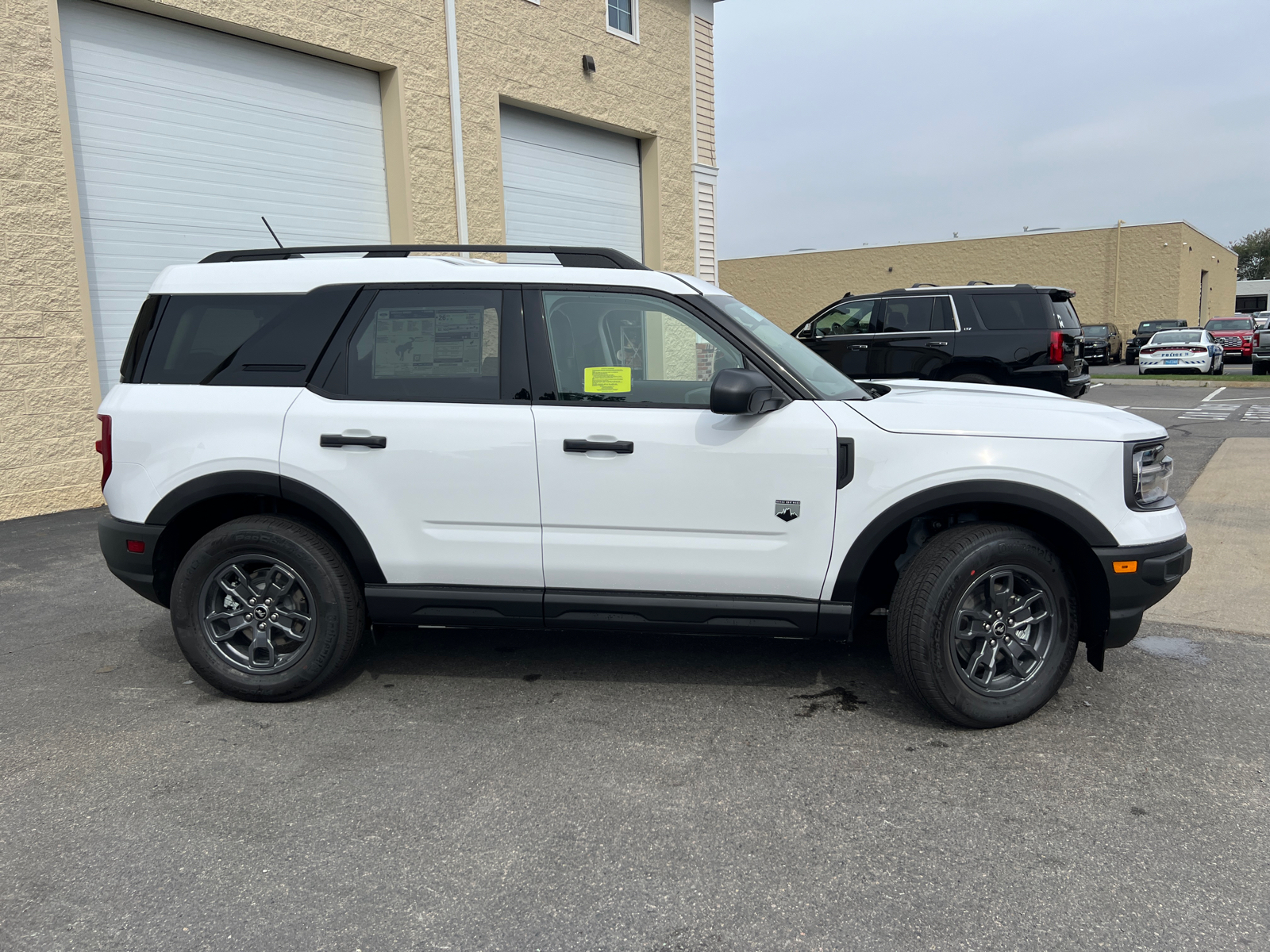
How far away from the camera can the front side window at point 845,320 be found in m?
13.2

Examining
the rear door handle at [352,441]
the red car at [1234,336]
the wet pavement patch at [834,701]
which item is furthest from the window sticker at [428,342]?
the red car at [1234,336]

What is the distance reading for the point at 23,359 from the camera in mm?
8031

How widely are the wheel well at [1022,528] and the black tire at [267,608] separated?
2215mm

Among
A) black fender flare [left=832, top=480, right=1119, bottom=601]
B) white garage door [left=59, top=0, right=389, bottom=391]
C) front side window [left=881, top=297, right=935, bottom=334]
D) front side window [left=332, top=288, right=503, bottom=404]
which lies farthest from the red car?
front side window [left=332, top=288, right=503, bottom=404]

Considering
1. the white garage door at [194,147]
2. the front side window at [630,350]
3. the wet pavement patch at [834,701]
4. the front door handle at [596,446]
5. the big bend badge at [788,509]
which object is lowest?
the wet pavement patch at [834,701]

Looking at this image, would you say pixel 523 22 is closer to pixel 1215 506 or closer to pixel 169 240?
pixel 169 240

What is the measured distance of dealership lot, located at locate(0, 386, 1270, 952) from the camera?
2.54m

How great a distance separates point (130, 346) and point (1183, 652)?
521cm

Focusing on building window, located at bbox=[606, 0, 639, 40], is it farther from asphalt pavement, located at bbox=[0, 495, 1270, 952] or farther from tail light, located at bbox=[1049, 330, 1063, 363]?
asphalt pavement, located at bbox=[0, 495, 1270, 952]

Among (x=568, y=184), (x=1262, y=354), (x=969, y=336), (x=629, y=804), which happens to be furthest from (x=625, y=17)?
(x=1262, y=354)

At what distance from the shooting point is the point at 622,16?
14.0 metres

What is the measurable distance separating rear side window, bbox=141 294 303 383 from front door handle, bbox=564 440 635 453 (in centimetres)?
143

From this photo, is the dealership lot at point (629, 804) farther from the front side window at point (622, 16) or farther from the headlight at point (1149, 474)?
the front side window at point (622, 16)

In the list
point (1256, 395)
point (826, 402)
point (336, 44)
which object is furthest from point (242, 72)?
point (1256, 395)
